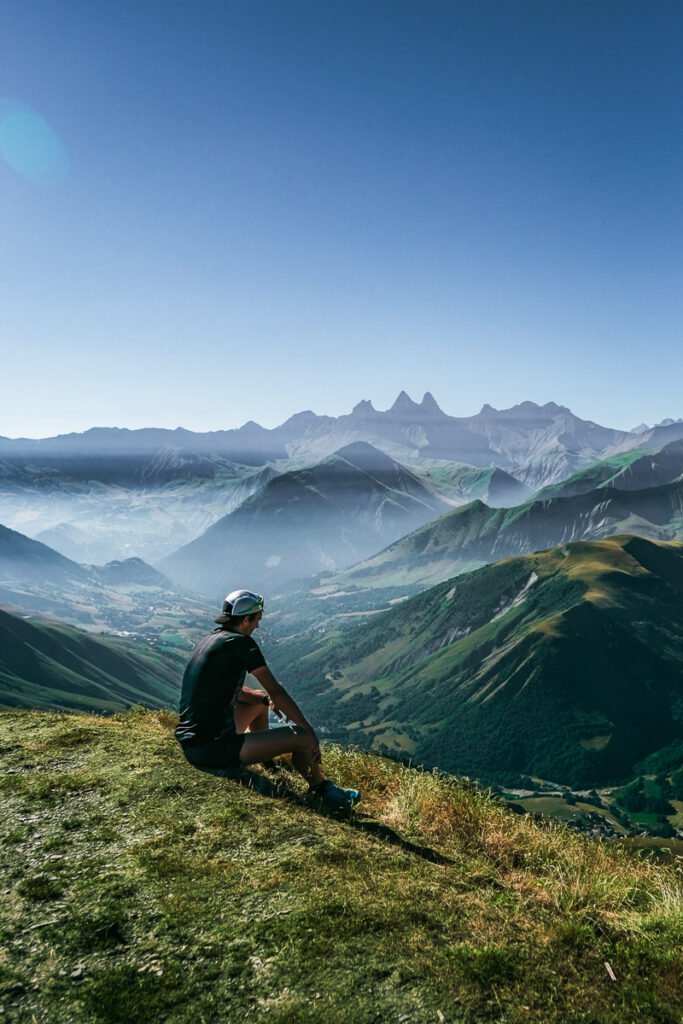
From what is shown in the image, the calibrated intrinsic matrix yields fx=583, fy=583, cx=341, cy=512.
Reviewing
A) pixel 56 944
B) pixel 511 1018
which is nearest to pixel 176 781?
pixel 56 944

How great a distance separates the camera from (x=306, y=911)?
5977 millimetres

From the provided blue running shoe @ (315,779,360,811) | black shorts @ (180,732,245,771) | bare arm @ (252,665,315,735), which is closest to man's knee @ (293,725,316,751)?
bare arm @ (252,665,315,735)

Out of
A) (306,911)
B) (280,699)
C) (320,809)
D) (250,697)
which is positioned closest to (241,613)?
(280,699)

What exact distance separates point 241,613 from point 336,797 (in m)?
3.36

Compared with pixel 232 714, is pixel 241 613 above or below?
above

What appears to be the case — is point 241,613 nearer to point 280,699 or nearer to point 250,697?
point 280,699

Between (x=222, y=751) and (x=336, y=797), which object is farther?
(x=222, y=751)

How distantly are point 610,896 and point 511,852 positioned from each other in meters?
1.70

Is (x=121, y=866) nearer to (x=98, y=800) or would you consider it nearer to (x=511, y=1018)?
(x=98, y=800)

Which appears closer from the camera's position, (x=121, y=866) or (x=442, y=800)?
(x=121, y=866)

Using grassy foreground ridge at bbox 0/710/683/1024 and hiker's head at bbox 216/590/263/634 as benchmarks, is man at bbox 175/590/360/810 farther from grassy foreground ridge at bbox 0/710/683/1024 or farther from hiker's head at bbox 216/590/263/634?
grassy foreground ridge at bbox 0/710/683/1024

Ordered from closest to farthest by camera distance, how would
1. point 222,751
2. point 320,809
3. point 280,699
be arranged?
point 320,809 < point 280,699 < point 222,751

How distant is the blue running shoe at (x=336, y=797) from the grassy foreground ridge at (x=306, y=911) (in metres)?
0.33

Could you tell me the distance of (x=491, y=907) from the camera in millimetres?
6344
